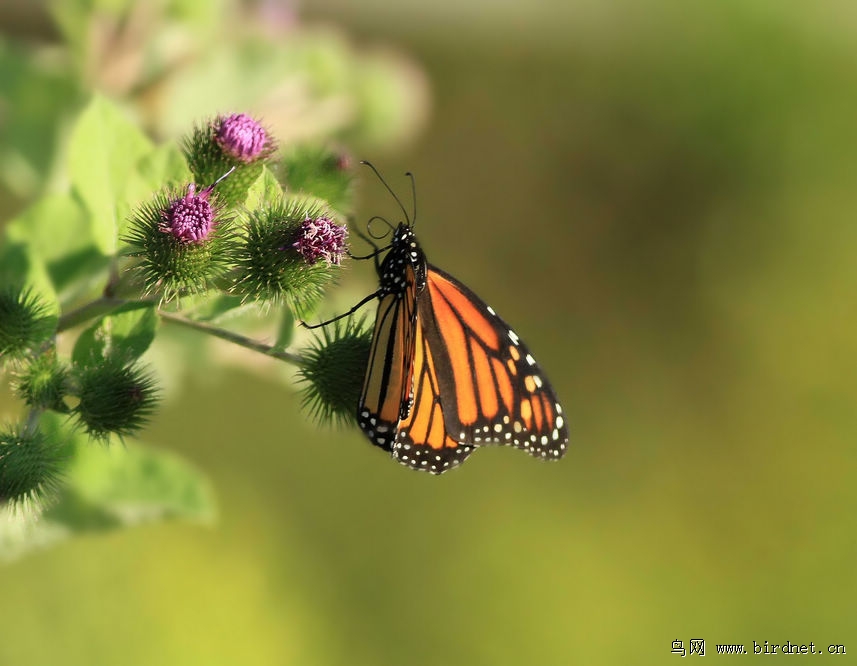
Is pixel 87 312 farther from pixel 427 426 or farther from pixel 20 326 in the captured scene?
pixel 427 426

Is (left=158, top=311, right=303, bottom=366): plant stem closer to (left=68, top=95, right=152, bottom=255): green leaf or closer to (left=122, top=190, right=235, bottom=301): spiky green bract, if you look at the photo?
(left=122, top=190, right=235, bottom=301): spiky green bract

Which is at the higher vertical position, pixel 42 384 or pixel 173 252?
pixel 173 252

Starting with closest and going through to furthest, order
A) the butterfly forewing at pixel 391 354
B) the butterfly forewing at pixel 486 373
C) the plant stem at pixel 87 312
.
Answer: the plant stem at pixel 87 312
the butterfly forewing at pixel 391 354
the butterfly forewing at pixel 486 373

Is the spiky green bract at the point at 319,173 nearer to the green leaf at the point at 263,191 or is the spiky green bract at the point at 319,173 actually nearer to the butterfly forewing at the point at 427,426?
the green leaf at the point at 263,191

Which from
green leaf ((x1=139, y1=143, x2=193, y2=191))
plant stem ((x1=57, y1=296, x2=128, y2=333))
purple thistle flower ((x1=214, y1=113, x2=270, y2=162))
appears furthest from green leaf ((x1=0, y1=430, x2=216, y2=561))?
purple thistle flower ((x1=214, y1=113, x2=270, y2=162))

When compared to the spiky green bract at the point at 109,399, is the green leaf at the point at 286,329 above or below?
above

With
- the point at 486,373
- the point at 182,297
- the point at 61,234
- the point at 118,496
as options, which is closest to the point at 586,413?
the point at 486,373

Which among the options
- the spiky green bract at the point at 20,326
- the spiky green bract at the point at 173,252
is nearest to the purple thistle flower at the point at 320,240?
the spiky green bract at the point at 173,252
